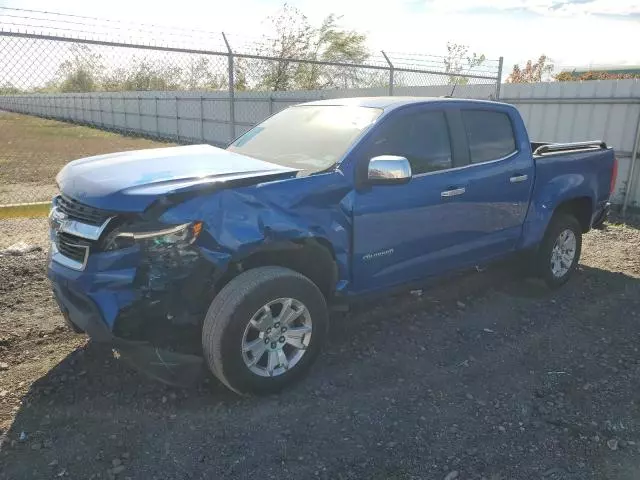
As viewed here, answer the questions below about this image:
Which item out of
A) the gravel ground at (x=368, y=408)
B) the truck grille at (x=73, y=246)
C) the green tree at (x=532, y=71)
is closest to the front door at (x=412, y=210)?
the gravel ground at (x=368, y=408)

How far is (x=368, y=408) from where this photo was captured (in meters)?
3.15

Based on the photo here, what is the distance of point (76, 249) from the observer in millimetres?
2955

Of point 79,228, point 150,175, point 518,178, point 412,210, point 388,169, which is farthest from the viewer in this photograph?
point 518,178

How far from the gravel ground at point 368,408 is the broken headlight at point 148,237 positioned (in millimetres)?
1026

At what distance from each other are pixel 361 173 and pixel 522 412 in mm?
1801

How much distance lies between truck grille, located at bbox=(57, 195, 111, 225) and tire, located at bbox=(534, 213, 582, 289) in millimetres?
4066

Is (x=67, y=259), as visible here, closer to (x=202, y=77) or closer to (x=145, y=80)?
(x=202, y=77)

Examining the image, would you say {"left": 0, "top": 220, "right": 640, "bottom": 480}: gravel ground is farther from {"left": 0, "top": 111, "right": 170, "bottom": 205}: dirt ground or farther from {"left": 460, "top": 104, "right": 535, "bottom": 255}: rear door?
{"left": 0, "top": 111, "right": 170, "bottom": 205}: dirt ground

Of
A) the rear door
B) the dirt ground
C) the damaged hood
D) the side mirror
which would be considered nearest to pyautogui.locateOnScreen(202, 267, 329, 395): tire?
the damaged hood

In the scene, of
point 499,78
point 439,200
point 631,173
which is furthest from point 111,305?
point 499,78

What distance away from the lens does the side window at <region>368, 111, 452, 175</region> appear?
145 inches

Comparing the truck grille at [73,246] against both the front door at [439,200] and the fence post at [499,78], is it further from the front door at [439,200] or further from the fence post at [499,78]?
the fence post at [499,78]

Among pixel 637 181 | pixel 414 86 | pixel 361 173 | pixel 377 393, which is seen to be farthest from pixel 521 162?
pixel 414 86

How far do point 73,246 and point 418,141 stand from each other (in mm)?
2489
